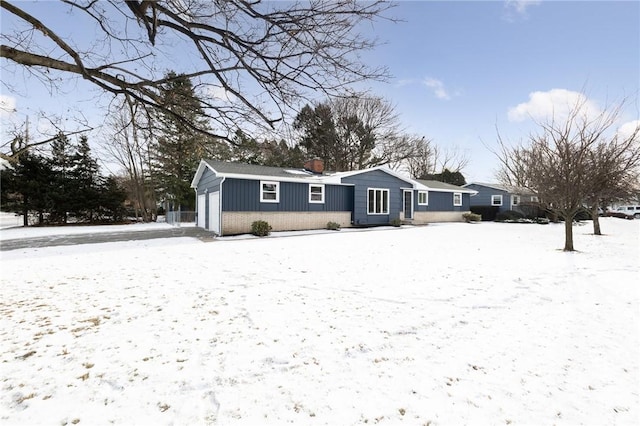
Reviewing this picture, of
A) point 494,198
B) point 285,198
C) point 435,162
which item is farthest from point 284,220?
point 435,162

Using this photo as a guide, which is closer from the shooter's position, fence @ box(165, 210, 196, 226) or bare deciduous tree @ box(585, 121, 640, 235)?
bare deciduous tree @ box(585, 121, 640, 235)

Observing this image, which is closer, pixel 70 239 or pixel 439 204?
pixel 70 239

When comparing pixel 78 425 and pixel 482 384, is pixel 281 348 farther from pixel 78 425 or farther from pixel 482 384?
pixel 482 384

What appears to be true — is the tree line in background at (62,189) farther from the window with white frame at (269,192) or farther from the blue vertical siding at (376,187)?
the blue vertical siding at (376,187)

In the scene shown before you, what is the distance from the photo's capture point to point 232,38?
3977 mm

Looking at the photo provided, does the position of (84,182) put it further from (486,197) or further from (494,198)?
(494,198)

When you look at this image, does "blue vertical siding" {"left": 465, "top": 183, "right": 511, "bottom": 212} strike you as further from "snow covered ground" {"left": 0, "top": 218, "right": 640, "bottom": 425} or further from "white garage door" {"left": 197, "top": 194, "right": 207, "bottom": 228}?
"white garage door" {"left": 197, "top": 194, "right": 207, "bottom": 228}

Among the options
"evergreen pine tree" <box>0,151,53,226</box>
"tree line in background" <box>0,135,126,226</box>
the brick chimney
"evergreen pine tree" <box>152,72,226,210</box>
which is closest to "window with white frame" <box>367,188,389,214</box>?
the brick chimney

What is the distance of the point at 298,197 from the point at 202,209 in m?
6.94

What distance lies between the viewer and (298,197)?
16.8 m

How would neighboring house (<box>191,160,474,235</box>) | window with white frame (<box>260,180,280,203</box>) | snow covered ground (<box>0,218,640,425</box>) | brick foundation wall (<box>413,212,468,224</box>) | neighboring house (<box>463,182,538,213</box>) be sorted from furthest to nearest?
Result: neighboring house (<box>463,182,538,213</box>)
brick foundation wall (<box>413,212,468,224</box>)
window with white frame (<box>260,180,280,203</box>)
neighboring house (<box>191,160,474,235</box>)
snow covered ground (<box>0,218,640,425</box>)

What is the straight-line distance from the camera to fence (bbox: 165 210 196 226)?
2246 centimetres

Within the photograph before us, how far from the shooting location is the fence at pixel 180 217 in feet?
73.7

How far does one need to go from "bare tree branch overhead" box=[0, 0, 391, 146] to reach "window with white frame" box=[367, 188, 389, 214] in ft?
50.0
